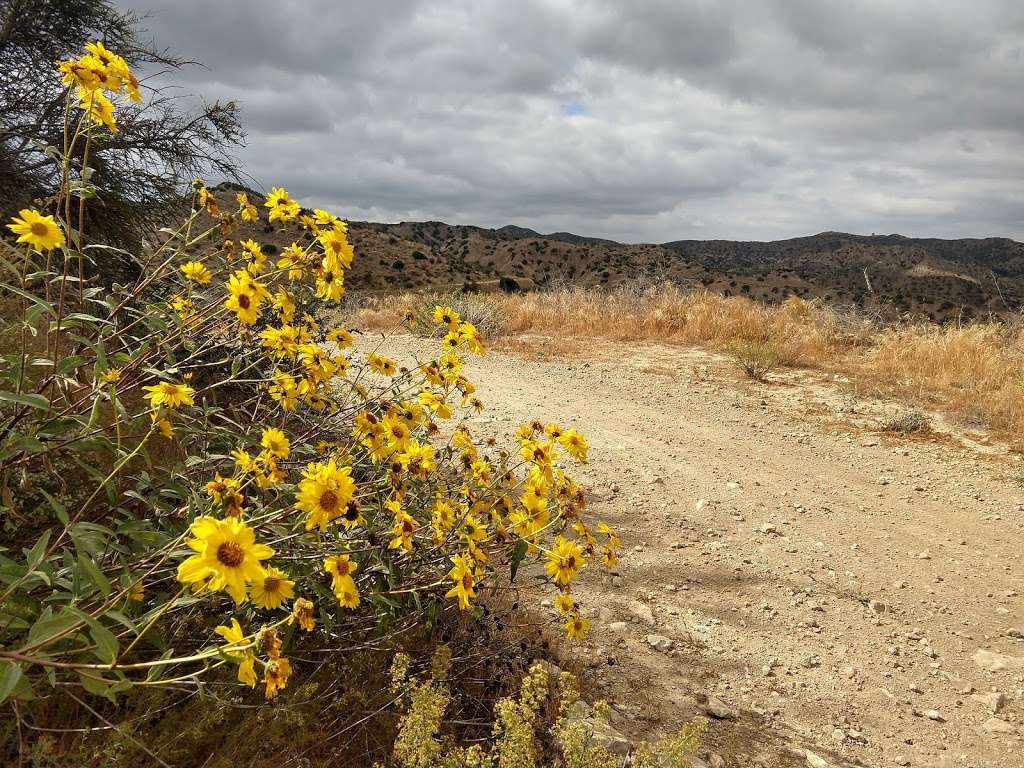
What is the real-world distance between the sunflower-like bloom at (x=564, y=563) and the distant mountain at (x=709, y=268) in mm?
24974

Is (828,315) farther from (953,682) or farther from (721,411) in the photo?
(953,682)

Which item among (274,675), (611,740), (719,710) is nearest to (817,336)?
(719,710)

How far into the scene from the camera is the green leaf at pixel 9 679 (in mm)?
951

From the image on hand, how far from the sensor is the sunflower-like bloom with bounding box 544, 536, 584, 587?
1822 millimetres

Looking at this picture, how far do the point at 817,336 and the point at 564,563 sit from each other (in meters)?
7.61

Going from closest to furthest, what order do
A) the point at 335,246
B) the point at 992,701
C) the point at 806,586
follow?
the point at 335,246, the point at 992,701, the point at 806,586

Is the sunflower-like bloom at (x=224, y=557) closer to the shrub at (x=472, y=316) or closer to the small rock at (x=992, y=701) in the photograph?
the small rock at (x=992, y=701)

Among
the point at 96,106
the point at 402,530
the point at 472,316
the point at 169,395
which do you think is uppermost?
the point at 96,106

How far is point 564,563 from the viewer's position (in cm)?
184

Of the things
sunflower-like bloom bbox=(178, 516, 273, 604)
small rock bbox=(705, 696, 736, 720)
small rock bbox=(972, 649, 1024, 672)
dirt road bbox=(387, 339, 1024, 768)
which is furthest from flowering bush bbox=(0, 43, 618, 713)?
small rock bbox=(972, 649, 1024, 672)

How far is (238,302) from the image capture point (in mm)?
1962

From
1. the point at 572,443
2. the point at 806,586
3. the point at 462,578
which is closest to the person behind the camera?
the point at 462,578

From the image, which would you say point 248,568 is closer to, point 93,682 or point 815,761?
point 93,682

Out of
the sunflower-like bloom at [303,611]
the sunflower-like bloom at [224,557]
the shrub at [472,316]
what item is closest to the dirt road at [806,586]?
the sunflower-like bloom at [303,611]
